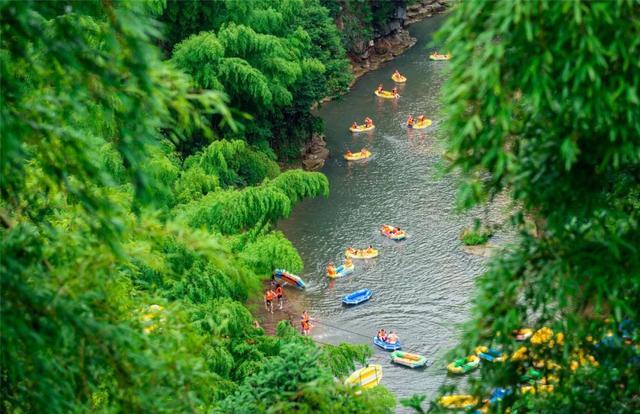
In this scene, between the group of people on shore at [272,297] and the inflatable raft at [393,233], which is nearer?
the group of people on shore at [272,297]

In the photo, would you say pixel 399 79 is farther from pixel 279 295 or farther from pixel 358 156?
pixel 279 295

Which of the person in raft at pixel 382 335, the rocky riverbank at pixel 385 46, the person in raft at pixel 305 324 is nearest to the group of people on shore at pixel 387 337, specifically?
the person in raft at pixel 382 335

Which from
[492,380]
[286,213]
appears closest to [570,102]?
[492,380]

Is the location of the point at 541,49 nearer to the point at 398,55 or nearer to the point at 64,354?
the point at 64,354

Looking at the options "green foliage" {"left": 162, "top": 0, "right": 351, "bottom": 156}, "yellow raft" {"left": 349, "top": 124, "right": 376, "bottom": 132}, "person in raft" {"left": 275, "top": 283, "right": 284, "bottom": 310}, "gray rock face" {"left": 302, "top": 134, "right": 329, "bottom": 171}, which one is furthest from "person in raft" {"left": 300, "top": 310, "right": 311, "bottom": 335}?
"yellow raft" {"left": 349, "top": 124, "right": 376, "bottom": 132}

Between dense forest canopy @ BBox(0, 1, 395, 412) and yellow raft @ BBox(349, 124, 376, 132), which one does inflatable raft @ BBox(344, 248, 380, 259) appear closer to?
yellow raft @ BBox(349, 124, 376, 132)

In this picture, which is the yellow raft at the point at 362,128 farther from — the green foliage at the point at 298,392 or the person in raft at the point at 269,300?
the green foliage at the point at 298,392
